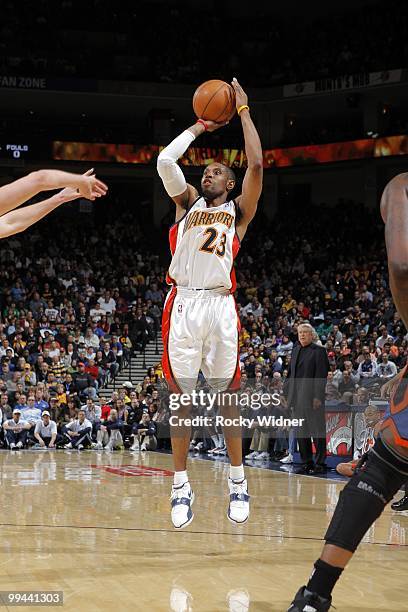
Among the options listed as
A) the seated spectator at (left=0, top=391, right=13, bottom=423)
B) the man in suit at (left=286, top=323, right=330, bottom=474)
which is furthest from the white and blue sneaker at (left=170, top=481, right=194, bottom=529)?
the seated spectator at (left=0, top=391, right=13, bottom=423)

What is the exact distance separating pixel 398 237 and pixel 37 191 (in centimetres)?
168

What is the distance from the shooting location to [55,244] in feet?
86.1

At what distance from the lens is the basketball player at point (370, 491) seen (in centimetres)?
333

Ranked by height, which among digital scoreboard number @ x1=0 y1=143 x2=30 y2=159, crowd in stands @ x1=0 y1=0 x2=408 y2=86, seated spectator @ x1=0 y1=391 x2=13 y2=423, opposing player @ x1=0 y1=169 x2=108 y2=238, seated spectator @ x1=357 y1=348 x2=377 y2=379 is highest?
crowd in stands @ x1=0 y1=0 x2=408 y2=86

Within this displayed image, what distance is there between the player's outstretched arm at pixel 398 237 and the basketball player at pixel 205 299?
99.4 inches

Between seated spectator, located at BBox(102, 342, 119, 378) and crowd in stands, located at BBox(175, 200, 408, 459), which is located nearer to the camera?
crowd in stands, located at BBox(175, 200, 408, 459)

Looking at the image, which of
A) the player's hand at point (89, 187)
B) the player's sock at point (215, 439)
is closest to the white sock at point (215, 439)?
the player's sock at point (215, 439)

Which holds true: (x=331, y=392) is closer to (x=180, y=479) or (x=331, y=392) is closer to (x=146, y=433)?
(x=146, y=433)

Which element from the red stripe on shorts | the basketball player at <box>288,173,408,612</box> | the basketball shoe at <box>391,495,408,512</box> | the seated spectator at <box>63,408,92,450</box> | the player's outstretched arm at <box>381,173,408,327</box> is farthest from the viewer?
the seated spectator at <box>63,408,92,450</box>

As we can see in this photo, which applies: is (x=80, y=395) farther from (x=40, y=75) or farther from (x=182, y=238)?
(x=40, y=75)

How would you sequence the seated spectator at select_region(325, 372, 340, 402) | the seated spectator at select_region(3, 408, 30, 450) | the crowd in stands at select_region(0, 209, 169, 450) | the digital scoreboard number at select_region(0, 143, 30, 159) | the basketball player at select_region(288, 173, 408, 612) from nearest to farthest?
1. the basketball player at select_region(288, 173, 408, 612)
2. the seated spectator at select_region(325, 372, 340, 402)
3. the seated spectator at select_region(3, 408, 30, 450)
4. the crowd in stands at select_region(0, 209, 169, 450)
5. the digital scoreboard number at select_region(0, 143, 30, 159)

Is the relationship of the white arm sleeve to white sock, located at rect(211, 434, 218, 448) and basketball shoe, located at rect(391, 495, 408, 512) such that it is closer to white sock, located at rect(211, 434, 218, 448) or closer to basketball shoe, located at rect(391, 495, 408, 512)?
basketball shoe, located at rect(391, 495, 408, 512)

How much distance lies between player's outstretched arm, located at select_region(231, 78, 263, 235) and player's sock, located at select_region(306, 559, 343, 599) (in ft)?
9.97

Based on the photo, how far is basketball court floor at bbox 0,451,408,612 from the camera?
428 centimetres
